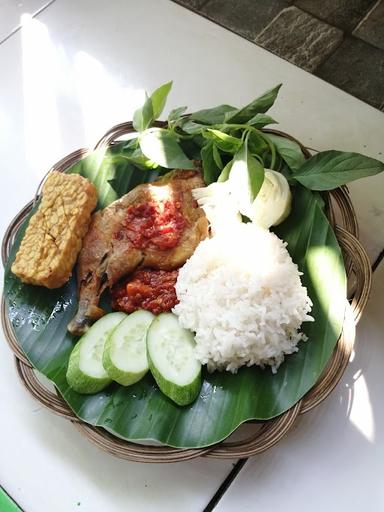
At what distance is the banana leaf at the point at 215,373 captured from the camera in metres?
1.69

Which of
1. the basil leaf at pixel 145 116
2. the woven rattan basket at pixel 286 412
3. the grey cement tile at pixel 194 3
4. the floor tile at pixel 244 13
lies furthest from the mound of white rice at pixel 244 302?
the grey cement tile at pixel 194 3

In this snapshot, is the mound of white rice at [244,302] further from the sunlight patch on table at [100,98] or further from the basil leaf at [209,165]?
the sunlight patch on table at [100,98]

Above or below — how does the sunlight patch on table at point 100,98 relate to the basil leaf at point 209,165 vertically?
above

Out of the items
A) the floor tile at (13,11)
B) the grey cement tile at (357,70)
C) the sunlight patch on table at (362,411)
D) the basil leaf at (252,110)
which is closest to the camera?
the sunlight patch on table at (362,411)

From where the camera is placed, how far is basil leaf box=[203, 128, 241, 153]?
6.29ft

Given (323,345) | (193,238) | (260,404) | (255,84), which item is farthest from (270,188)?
(255,84)

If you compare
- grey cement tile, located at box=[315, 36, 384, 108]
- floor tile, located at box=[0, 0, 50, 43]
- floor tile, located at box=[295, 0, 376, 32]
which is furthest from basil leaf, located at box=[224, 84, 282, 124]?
floor tile, located at box=[0, 0, 50, 43]

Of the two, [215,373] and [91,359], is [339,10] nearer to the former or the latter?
[215,373]

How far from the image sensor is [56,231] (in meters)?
1.96

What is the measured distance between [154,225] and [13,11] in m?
1.67

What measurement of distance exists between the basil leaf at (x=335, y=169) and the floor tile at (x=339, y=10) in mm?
1093

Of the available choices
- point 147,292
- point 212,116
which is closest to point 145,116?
point 212,116

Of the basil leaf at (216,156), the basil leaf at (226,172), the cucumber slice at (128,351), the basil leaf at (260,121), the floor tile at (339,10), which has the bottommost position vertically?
the cucumber slice at (128,351)

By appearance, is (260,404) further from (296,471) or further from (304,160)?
(304,160)
